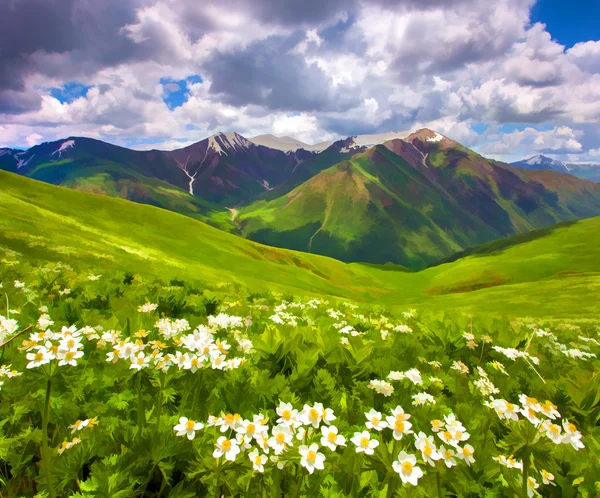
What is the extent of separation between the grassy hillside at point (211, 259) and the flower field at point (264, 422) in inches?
605

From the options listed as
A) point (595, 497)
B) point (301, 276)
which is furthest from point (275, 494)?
point (301, 276)

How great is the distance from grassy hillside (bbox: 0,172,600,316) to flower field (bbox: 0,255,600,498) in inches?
605

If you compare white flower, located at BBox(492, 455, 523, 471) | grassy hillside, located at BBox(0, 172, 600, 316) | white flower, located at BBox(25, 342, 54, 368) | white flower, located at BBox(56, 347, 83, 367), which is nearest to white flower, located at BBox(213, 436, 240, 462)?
white flower, located at BBox(56, 347, 83, 367)

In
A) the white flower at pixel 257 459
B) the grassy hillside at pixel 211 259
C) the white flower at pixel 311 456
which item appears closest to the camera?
the white flower at pixel 311 456

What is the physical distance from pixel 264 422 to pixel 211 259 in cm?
7444

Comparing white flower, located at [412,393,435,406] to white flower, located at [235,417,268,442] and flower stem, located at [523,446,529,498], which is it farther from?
white flower, located at [235,417,268,442]

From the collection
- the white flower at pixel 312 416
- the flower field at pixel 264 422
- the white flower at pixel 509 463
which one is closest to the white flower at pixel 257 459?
the flower field at pixel 264 422

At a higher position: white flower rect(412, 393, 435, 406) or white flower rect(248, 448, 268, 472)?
white flower rect(248, 448, 268, 472)

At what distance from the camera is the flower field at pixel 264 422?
9.64 feet

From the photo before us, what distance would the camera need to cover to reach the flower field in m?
2.94

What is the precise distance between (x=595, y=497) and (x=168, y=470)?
4135mm

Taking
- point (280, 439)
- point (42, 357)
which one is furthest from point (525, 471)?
point (42, 357)

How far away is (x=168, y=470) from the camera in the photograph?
3357 millimetres

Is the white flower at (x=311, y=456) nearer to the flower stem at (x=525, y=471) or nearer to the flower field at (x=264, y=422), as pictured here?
the flower field at (x=264, y=422)
